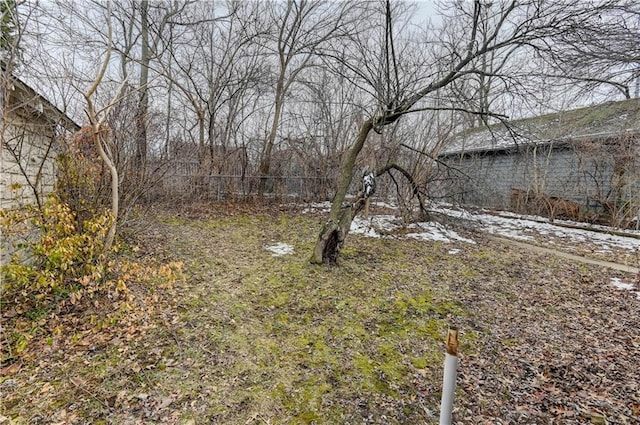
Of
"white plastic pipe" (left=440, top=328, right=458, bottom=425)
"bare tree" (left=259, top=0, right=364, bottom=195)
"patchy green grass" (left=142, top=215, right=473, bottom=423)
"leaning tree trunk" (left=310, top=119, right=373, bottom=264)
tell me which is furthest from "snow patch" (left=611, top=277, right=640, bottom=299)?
"bare tree" (left=259, top=0, right=364, bottom=195)

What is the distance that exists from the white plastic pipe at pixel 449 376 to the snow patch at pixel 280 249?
468cm

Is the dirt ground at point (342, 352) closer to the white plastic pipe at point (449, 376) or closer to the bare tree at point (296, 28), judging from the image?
the white plastic pipe at point (449, 376)

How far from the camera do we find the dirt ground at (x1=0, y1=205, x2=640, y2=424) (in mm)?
2279

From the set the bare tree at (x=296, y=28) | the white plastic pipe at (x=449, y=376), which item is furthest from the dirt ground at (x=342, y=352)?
the bare tree at (x=296, y=28)

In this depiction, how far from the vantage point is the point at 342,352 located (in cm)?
302

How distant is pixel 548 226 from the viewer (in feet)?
32.2

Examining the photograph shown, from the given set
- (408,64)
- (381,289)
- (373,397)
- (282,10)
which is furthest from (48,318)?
(282,10)

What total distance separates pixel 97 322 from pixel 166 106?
9.79m

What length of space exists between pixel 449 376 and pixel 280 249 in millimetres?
5120

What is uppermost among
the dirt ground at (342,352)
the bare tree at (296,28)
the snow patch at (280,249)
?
the bare tree at (296,28)

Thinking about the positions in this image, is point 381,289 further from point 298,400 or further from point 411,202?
point 411,202

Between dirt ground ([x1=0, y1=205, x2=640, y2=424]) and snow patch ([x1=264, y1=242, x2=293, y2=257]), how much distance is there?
790 millimetres

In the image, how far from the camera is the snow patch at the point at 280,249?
20.0 feet

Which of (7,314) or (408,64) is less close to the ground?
(408,64)
